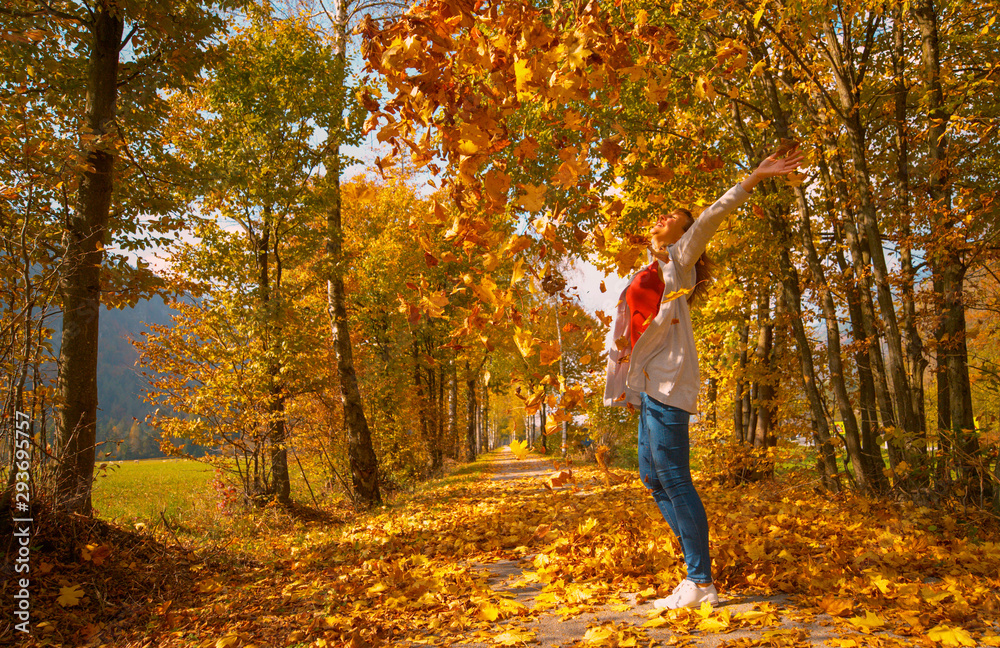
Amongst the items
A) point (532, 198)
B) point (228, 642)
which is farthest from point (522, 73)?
point (228, 642)

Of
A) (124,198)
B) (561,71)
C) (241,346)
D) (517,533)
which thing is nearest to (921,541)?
(517,533)

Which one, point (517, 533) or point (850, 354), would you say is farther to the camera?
point (850, 354)

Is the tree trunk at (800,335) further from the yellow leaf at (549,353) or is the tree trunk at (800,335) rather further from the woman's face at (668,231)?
the yellow leaf at (549,353)

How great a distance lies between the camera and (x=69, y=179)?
13.4 feet

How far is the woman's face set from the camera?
272 centimetres

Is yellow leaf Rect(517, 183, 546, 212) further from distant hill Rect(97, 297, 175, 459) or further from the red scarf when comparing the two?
distant hill Rect(97, 297, 175, 459)

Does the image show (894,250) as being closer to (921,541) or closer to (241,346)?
(921,541)

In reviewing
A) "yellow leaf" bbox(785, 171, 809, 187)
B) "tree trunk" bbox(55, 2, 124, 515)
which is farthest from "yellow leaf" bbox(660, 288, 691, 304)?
"tree trunk" bbox(55, 2, 124, 515)

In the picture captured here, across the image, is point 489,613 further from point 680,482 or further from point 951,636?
point 951,636

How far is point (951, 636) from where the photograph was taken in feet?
6.85

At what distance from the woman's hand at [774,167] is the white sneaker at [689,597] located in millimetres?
1898

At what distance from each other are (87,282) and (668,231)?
4943 millimetres

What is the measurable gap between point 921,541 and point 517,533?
2957 mm

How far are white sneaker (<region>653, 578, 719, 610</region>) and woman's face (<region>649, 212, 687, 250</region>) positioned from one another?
1.66 meters
